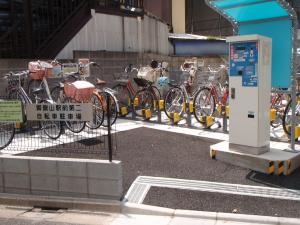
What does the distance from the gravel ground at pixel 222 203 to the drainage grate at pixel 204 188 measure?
125 mm

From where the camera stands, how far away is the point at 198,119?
9.30m

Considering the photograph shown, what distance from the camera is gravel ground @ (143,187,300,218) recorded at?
458cm

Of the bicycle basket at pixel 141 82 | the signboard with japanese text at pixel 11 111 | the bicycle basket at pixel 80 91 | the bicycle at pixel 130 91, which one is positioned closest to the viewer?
the signboard with japanese text at pixel 11 111

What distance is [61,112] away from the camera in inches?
207

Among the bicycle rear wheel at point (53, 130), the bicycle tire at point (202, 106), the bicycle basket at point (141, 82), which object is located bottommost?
the bicycle rear wheel at point (53, 130)

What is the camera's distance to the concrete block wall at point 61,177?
4910mm

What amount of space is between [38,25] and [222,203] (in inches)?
326

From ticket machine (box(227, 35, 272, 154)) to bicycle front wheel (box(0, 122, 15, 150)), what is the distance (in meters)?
3.52

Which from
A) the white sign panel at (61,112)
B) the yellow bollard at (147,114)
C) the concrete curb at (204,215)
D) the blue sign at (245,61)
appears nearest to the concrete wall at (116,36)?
the yellow bollard at (147,114)

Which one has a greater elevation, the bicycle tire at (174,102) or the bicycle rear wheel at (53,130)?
the bicycle tire at (174,102)

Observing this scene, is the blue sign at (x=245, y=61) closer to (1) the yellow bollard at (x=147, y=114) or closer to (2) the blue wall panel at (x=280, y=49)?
(2) the blue wall panel at (x=280, y=49)

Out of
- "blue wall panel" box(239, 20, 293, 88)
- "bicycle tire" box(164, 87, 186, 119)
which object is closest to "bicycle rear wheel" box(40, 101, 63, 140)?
"bicycle tire" box(164, 87, 186, 119)

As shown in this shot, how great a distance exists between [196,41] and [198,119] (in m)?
10.1

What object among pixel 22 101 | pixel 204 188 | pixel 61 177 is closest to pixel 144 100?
pixel 22 101
